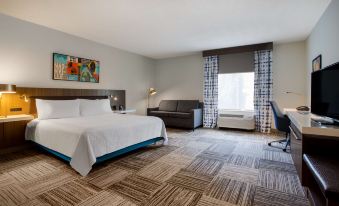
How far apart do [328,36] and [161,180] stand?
3.43 m

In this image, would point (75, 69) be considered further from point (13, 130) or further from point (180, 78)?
point (180, 78)

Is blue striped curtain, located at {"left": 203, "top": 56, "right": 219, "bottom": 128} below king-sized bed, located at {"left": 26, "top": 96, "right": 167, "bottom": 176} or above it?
above

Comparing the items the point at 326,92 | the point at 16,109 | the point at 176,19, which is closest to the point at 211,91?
the point at 176,19

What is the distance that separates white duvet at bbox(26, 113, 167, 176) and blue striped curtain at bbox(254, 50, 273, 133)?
327cm

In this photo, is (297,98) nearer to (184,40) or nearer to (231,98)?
(231,98)

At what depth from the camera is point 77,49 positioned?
14.0ft

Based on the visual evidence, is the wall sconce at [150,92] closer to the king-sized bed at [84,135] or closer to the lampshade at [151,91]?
the lampshade at [151,91]

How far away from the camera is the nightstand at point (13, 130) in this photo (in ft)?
9.89

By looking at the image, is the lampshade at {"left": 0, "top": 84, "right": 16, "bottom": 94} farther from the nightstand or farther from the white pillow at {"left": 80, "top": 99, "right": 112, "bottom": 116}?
the white pillow at {"left": 80, "top": 99, "right": 112, "bottom": 116}

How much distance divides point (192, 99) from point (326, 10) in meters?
4.01

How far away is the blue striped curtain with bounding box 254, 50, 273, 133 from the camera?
4812 millimetres

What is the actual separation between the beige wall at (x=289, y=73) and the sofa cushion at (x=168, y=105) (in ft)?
9.91

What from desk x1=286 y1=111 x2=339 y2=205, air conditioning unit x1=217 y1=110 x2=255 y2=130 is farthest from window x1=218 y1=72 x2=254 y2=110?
desk x1=286 y1=111 x2=339 y2=205

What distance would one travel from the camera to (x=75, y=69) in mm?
4234
